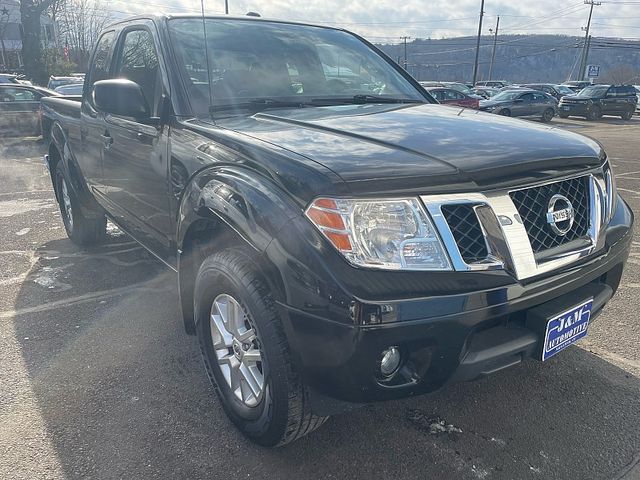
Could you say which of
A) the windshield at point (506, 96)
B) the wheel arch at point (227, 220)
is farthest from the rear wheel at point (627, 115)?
the wheel arch at point (227, 220)

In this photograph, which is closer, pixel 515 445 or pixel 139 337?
pixel 515 445

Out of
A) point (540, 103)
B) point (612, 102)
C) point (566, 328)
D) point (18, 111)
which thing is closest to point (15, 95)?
point (18, 111)

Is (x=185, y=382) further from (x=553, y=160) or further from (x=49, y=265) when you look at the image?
(x=49, y=265)

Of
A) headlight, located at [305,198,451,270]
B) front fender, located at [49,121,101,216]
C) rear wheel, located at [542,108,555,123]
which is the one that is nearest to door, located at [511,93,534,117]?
rear wheel, located at [542,108,555,123]

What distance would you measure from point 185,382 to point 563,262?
1.95 m

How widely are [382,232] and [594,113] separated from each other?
86.7 feet

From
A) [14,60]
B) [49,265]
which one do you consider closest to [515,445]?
[49,265]

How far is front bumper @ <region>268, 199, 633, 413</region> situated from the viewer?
1.74 m

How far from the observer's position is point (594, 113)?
24484mm

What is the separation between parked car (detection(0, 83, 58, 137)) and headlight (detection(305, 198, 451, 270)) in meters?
13.0

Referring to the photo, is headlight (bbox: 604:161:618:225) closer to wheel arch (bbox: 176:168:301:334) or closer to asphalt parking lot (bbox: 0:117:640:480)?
asphalt parking lot (bbox: 0:117:640:480)

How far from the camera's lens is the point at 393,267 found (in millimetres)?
1773

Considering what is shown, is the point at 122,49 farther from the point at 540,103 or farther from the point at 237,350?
the point at 540,103

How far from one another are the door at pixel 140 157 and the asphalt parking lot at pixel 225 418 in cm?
71
